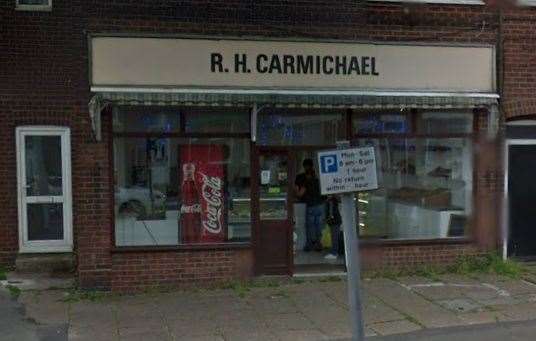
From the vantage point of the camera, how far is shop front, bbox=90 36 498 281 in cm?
861

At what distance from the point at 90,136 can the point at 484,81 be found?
5.76 m

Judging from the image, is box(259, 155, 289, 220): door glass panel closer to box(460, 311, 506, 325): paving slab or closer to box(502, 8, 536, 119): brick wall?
box(460, 311, 506, 325): paving slab

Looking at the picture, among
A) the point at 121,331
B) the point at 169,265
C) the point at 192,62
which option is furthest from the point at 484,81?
the point at 121,331

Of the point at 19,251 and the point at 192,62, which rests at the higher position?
the point at 192,62

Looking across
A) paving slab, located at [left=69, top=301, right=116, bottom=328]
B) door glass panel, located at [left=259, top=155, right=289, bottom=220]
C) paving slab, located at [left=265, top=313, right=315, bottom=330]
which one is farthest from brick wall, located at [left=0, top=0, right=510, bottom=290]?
paving slab, located at [left=265, top=313, right=315, bottom=330]

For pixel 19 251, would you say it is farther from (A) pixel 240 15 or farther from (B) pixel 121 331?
(A) pixel 240 15

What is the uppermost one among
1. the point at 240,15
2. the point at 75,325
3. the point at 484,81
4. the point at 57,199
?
the point at 240,15

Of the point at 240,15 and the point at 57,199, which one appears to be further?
the point at 57,199

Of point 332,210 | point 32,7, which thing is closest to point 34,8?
point 32,7

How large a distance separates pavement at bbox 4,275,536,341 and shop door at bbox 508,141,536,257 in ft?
3.96

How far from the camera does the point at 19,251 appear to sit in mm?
10336

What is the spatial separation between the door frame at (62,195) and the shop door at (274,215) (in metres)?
3.40

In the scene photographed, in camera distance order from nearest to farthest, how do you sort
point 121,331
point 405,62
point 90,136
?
1. point 121,331
2. point 90,136
3. point 405,62

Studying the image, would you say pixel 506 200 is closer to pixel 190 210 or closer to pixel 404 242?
pixel 404 242
